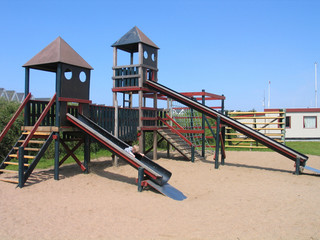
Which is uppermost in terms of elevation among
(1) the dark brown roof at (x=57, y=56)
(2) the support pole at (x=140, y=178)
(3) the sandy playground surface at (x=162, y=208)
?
(1) the dark brown roof at (x=57, y=56)

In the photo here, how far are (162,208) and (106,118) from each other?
18.9 ft

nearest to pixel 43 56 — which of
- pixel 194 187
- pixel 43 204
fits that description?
pixel 43 204

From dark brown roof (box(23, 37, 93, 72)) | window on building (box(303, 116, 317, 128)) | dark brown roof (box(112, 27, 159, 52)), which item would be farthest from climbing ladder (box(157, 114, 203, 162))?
window on building (box(303, 116, 317, 128))

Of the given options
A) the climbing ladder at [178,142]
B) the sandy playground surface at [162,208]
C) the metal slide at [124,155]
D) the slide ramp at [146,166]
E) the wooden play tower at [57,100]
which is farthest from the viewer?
the climbing ladder at [178,142]

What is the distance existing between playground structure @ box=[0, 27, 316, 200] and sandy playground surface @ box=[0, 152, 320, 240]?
71cm

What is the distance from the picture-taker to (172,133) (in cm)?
1448

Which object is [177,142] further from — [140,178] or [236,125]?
[140,178]

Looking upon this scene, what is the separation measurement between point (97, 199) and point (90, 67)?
5280mm

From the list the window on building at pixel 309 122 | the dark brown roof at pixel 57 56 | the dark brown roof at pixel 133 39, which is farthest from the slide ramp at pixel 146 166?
the window on building at pixel 309 122

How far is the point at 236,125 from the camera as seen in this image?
1165 cm

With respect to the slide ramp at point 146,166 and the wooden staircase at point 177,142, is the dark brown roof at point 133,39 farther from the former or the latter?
the slide ramp at point 146,166

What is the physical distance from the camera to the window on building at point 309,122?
26745 mm

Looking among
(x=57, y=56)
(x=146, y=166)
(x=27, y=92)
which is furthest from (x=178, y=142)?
(x=27, y=92)

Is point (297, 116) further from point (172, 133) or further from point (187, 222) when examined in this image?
point (187, 222)
